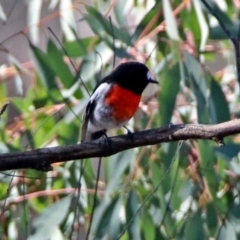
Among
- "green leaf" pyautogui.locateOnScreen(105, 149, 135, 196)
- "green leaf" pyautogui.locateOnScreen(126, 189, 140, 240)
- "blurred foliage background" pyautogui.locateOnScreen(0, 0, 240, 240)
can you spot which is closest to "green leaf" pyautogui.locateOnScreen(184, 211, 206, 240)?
"blurred foliage background" pyautogui.locateOnScreen(0, 0, 240, 240)

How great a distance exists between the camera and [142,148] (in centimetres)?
246

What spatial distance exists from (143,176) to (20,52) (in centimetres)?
227

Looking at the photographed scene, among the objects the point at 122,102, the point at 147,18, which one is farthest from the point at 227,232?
the point at 147,18

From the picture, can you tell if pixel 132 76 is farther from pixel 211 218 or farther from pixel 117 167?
pixel 211 218

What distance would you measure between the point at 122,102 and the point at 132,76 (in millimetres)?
124

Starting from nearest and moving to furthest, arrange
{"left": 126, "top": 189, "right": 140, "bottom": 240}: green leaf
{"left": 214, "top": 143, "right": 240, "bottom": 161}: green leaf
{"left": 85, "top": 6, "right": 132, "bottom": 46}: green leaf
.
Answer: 1. {"left": 214, "top": 143, "right": 240, "bottom": 161}: green leaf
2. {"left": 126, "top": 189, "right": 140, "bottom": 240}: green leaf
3. {"left": 85, "top": 6, "right": 132, "bottom": 46}: green leaf

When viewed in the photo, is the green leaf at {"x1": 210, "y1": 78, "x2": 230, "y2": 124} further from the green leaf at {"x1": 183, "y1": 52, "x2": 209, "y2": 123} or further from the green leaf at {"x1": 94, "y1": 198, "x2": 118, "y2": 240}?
the green leaf at {"x1": 94, "y1": 198, "x2": 118, "y2": 240}

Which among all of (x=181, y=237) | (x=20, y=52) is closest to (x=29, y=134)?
(x=181, y=237)

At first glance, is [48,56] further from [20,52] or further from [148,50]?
[20,52]

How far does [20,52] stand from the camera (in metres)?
4.57

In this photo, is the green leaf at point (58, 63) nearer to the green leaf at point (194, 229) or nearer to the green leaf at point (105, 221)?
the green leaf at point (105, 221)

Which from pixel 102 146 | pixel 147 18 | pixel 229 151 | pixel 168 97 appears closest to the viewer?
pixel 102 146

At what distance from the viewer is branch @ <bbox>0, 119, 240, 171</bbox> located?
161cm

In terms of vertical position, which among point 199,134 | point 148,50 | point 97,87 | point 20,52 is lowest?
point 20,52
